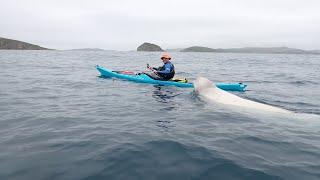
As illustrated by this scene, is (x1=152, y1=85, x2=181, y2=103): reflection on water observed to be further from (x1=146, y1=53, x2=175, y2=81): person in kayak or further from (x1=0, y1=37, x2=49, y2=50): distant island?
(x1=0, y1=37, x2=49, y2=50): distant island

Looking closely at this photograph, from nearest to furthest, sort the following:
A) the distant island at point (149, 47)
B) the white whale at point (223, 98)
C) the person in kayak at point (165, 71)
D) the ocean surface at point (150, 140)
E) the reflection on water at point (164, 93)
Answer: the ocean surface at point (150, 140)
the white whale at point (223, 98)
the reflection on water at point (164, 93)
the person in kayak at point (165, 71)
the distant island at point (149, 47)

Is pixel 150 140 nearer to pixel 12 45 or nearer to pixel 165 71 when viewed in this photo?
pixel 165 71

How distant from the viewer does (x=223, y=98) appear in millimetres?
11969

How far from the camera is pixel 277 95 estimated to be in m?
15.4

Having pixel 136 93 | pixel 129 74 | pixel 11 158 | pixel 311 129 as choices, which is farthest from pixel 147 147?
pixel 129 74

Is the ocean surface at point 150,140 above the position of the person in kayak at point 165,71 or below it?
below

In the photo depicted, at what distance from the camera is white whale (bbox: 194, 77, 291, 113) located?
10.6 metres

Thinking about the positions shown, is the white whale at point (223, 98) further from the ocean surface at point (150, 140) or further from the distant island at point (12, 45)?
the distant island at point (12, 45)

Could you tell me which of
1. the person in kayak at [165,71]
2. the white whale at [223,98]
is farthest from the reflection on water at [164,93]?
the white whale at [223,98]

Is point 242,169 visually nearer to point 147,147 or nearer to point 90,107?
point 147,147

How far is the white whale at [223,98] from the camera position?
10554 millimetres

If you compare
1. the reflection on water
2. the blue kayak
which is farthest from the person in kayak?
the reflection on water

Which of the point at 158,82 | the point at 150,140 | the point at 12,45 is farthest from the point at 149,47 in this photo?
the point at 150,140

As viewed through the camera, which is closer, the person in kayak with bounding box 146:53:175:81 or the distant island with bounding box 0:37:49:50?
the person in kayak with bounding box 146:53:175:81
